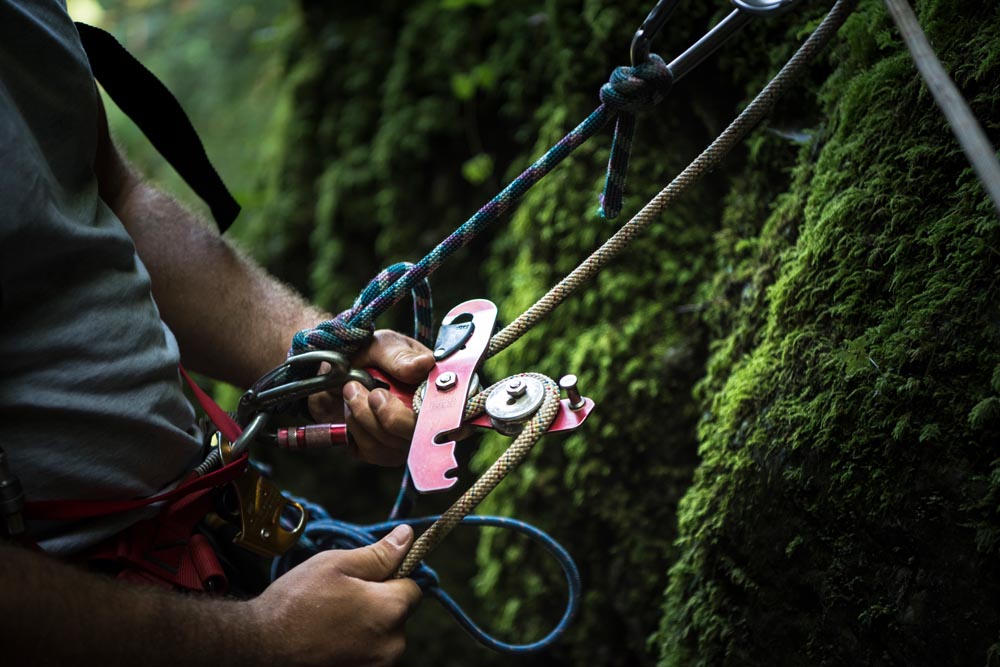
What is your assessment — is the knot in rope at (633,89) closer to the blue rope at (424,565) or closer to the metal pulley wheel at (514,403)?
the metal pulley wheel at (514,403)

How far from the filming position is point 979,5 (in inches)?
50.6

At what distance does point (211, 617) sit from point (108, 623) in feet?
0.41

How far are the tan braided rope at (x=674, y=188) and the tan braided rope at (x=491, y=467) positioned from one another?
101mm

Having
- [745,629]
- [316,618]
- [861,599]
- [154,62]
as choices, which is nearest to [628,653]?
[745,629]

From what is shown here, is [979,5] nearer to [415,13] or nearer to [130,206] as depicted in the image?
[130,206]

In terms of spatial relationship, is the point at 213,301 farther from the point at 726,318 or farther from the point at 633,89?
the point at 726,318

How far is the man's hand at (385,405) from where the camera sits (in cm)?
132

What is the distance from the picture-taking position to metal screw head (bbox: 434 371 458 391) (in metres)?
1.30

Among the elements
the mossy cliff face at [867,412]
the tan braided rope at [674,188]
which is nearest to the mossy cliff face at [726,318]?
the mossy cliff face at [867,412]

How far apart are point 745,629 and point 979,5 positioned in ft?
3.35

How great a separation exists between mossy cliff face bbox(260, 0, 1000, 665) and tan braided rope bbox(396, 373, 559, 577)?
1.30 feet

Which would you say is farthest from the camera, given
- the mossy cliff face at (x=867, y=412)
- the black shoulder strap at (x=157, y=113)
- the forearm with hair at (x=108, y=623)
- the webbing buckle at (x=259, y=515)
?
the black shoulder strap at (x=157, y=113)

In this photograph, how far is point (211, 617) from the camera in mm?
1121

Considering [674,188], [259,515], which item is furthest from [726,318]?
[259,515]
